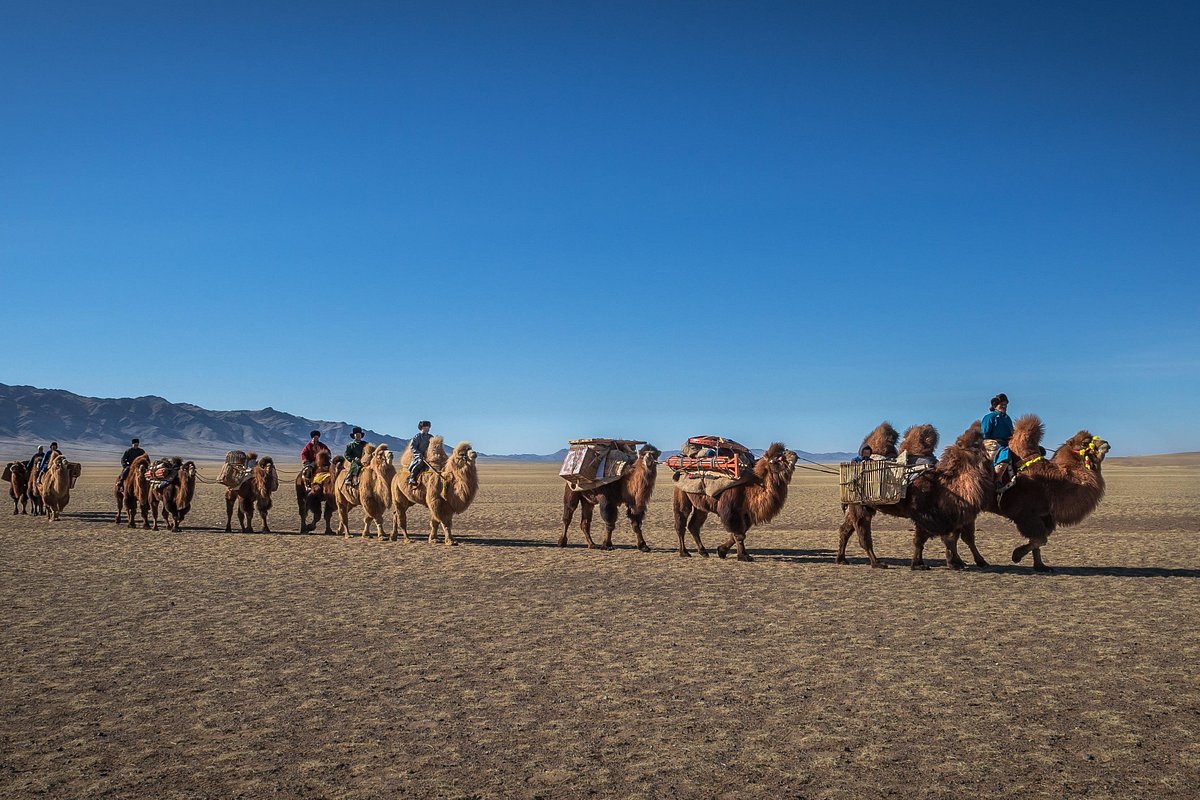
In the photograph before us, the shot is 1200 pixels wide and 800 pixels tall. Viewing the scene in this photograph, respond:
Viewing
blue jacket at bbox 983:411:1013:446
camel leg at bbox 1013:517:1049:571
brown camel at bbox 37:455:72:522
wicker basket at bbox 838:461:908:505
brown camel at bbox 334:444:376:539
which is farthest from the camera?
brown camel at bbox 37:455:72:522

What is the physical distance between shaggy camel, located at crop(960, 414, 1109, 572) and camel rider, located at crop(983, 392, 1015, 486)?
20 centimetres

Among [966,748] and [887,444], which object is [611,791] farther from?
[887,444]

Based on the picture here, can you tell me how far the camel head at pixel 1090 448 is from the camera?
12758mm

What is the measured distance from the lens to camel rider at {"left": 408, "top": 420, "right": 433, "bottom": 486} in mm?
17719

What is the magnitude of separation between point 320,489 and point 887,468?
12.8m

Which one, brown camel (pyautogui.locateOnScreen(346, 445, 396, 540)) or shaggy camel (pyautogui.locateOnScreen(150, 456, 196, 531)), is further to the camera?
shaggy camel (pyautogui.locateOnScreen(150, 456, 196, 531))

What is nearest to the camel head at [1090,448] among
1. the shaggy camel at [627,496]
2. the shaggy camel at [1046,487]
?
the shaggy camel at [1046,487]

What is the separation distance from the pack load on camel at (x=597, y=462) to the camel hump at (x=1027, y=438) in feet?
20.5

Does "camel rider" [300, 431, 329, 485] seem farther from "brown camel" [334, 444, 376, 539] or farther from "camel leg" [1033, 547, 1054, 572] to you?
"camel leg" [1033, 547, 1054, 572]

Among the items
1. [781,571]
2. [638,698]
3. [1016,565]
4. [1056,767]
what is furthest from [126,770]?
[1016,565]

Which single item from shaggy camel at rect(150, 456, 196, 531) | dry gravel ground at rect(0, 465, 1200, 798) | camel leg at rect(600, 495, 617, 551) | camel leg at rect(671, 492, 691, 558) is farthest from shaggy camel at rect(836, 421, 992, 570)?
shaggy camel at rect(150, 456, 196, 531)

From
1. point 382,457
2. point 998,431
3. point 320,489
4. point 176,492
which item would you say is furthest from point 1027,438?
point 176,492

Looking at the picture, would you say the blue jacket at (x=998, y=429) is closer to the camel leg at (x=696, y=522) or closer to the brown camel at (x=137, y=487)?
the camel leg at (x=696, y=522)

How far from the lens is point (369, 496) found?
18.8 m
